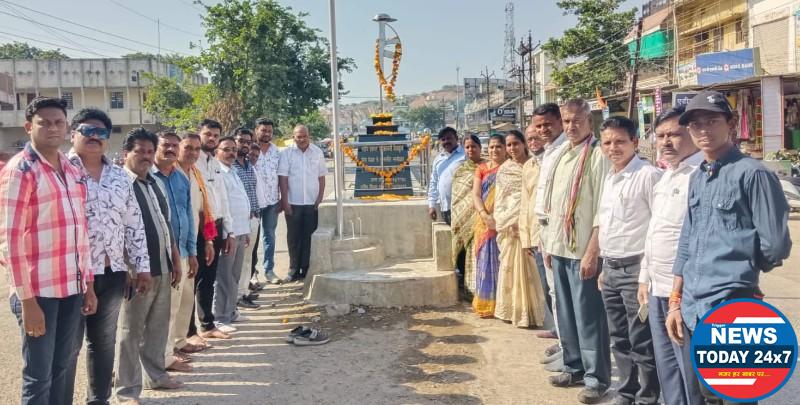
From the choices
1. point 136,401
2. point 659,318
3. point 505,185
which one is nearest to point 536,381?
point 659,318

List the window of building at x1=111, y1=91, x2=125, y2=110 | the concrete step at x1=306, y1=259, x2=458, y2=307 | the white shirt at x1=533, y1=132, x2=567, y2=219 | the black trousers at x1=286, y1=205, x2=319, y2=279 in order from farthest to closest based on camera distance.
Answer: the window of building at x1=111, y1=91, x2=125, y2=110 → the black trousers at x1=286, y1=205, x2=319, y2=279 → the concrete step at x1=306, y1=259, x2=458, y2=307 → the white shirt at x1=533, y1=132, x2=567, y2=219

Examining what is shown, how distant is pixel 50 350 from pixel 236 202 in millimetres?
2751

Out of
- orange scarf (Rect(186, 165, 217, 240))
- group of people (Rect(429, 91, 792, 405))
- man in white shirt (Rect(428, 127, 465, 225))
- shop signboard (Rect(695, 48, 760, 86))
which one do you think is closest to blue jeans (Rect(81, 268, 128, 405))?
orange scarf (Rect(186, 165, 217, 240))

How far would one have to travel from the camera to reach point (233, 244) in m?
5.27

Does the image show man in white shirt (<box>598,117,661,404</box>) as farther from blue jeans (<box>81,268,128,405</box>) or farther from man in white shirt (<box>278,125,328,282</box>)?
man in white shirt (<box>278,125,328,282</box>)

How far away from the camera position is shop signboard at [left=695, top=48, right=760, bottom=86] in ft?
53.3

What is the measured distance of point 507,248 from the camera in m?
5.37

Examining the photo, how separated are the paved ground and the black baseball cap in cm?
205

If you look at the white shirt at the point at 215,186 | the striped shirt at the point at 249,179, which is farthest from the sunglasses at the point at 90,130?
the striped shirt at the point at 249,179

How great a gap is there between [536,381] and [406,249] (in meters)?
3.24

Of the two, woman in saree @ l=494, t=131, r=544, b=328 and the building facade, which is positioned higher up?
the building facade

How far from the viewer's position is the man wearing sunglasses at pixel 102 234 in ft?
10.5

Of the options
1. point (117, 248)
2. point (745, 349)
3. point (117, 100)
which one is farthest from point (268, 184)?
point (117, 100)

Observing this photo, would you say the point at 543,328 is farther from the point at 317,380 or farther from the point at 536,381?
the point at 317,380
